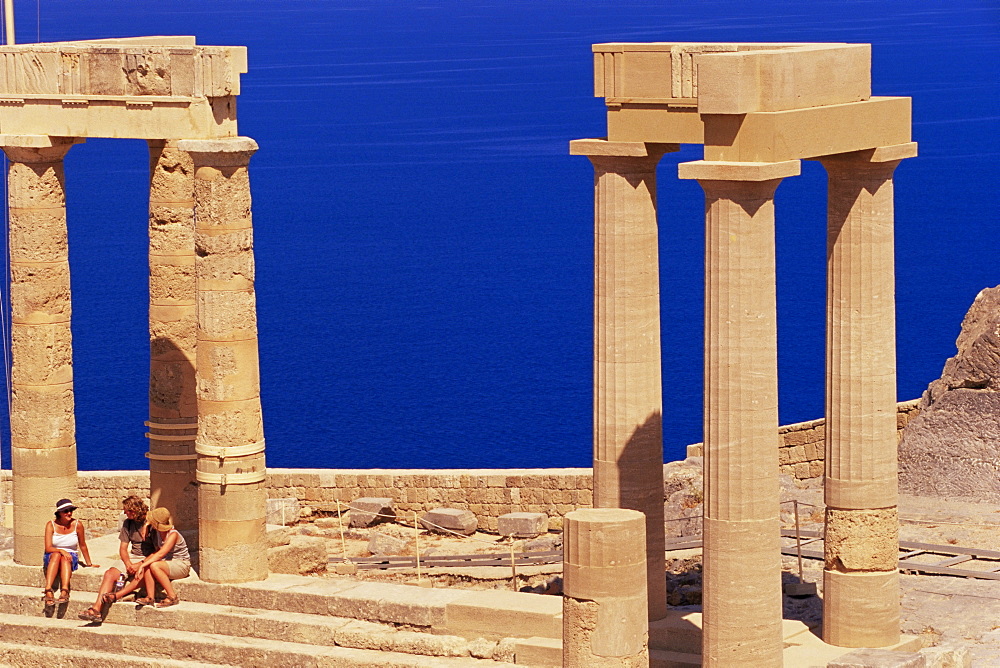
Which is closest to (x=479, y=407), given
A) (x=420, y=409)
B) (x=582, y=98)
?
(x=420, y=409)

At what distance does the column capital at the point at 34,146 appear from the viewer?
19.6 m

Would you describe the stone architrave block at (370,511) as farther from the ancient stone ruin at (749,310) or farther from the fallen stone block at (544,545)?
the ancient stone ruin at (749,310)

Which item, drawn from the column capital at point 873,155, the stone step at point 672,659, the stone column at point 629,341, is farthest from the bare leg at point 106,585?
the column capital at point 873,155

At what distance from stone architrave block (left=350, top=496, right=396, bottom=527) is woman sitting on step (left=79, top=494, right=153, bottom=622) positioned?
6917 millimetres

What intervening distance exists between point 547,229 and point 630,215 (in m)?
70.9

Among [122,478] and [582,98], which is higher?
[582,98]

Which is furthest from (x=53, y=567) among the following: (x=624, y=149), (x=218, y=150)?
(x=624, y=149)

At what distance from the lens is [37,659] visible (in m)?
18.8

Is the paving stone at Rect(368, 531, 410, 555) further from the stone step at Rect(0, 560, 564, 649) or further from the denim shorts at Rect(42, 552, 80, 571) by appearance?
the denim shorts at Rect(42, 552, 80, 571)

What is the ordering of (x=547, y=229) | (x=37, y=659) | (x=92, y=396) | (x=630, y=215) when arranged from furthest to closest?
(x=547, y=229) → (x=92, y=396) → (x=37, y=659) → (x=630, y=215)

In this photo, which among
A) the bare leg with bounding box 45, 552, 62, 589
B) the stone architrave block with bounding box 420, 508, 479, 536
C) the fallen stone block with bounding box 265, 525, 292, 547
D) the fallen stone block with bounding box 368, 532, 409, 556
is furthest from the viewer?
the stone architrave block with bounding box 420, 508, 479, 536

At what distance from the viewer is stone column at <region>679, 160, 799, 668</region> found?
15195 mm

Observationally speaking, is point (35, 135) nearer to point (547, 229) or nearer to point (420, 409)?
point (420, 409)

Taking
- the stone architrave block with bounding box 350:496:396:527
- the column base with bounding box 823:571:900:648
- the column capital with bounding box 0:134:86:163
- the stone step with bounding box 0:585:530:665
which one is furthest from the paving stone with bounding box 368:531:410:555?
the column base with bounding box 823:571:900:648
